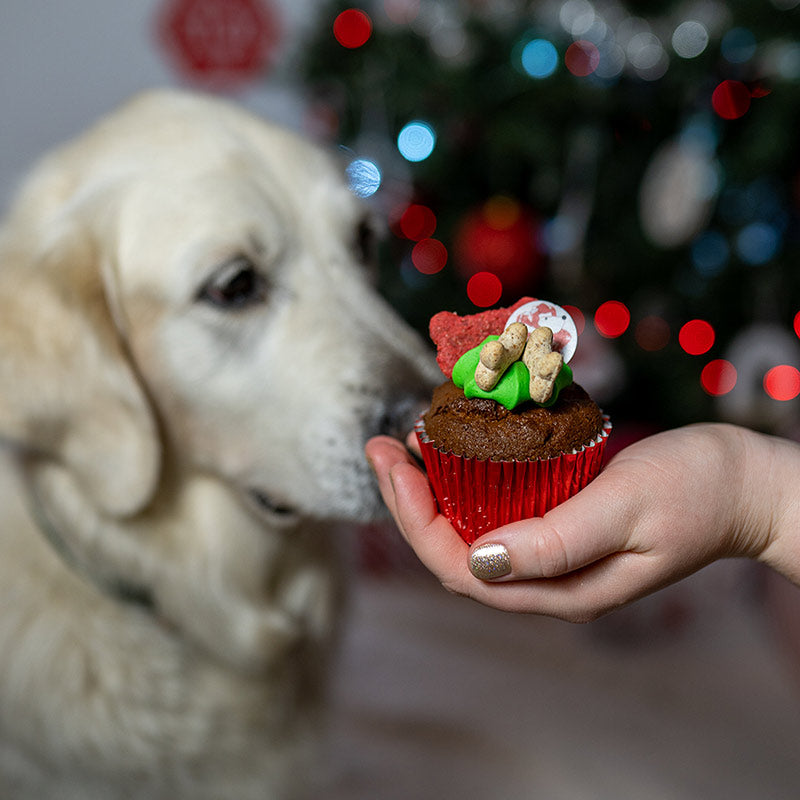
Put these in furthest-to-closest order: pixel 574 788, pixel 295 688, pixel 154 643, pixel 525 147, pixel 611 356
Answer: pixel 611 356, pixel 525 147, pixel 574 788, pixel 295 688, pixel 154 643

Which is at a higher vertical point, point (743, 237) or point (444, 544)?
point (444, 544)

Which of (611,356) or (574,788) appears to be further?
(611,356)

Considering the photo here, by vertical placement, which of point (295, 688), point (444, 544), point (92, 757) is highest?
point (444, 544)

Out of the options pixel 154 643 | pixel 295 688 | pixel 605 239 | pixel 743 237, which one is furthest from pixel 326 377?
pixel 743 237

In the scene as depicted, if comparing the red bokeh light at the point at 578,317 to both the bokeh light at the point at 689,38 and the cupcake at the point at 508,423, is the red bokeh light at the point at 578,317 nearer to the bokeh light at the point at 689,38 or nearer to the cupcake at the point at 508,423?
the bokeh light at the point at 689,38

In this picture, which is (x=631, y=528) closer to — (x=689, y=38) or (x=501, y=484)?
(x=501, y=484)

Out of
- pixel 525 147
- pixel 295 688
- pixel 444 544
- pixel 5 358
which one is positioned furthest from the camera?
pixel 525 147

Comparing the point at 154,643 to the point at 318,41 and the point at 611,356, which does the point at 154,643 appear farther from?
the point at 318,41

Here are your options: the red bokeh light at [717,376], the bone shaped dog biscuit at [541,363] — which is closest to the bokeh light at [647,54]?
the red bokeh light at [717,376]
